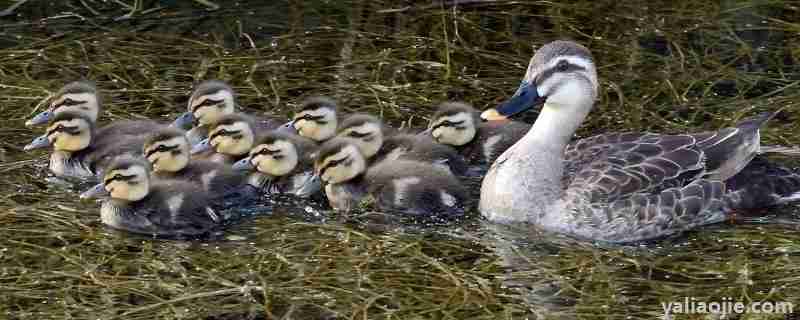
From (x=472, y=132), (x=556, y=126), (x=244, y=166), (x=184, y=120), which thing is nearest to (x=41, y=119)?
(x=184, y=120)

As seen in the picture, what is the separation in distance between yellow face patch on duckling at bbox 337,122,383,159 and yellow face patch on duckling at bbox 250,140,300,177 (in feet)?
0.89

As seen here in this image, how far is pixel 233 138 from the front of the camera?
742cm

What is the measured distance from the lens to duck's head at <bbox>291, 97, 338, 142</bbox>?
7543 millimetres

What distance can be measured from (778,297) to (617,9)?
3.69 metres

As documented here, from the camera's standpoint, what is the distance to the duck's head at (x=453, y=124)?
7547 millimetres

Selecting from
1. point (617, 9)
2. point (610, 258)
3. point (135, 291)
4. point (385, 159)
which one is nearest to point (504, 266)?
point (610, 258)

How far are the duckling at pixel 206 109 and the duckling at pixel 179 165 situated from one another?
1.60 feet

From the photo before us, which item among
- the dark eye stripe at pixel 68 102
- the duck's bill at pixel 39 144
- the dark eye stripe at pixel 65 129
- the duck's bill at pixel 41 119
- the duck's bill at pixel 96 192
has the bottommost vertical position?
the duck's bill at pixel 96 192

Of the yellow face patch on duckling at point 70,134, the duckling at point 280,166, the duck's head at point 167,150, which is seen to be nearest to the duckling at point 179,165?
the duck's head at point 167,150

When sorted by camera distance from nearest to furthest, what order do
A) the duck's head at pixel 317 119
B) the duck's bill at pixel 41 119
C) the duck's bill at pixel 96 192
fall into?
the duck's bill at pixel 96 192
the duck's head at pixel 317 119
the duck's bill at pixel 41 119

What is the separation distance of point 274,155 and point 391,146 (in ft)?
1.94

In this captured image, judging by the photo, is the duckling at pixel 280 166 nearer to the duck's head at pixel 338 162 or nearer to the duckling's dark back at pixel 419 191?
the duck's head at pixel 338 162

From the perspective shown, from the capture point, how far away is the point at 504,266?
6.58 m

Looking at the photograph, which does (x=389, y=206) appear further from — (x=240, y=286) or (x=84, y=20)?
(x=84, y=20)
